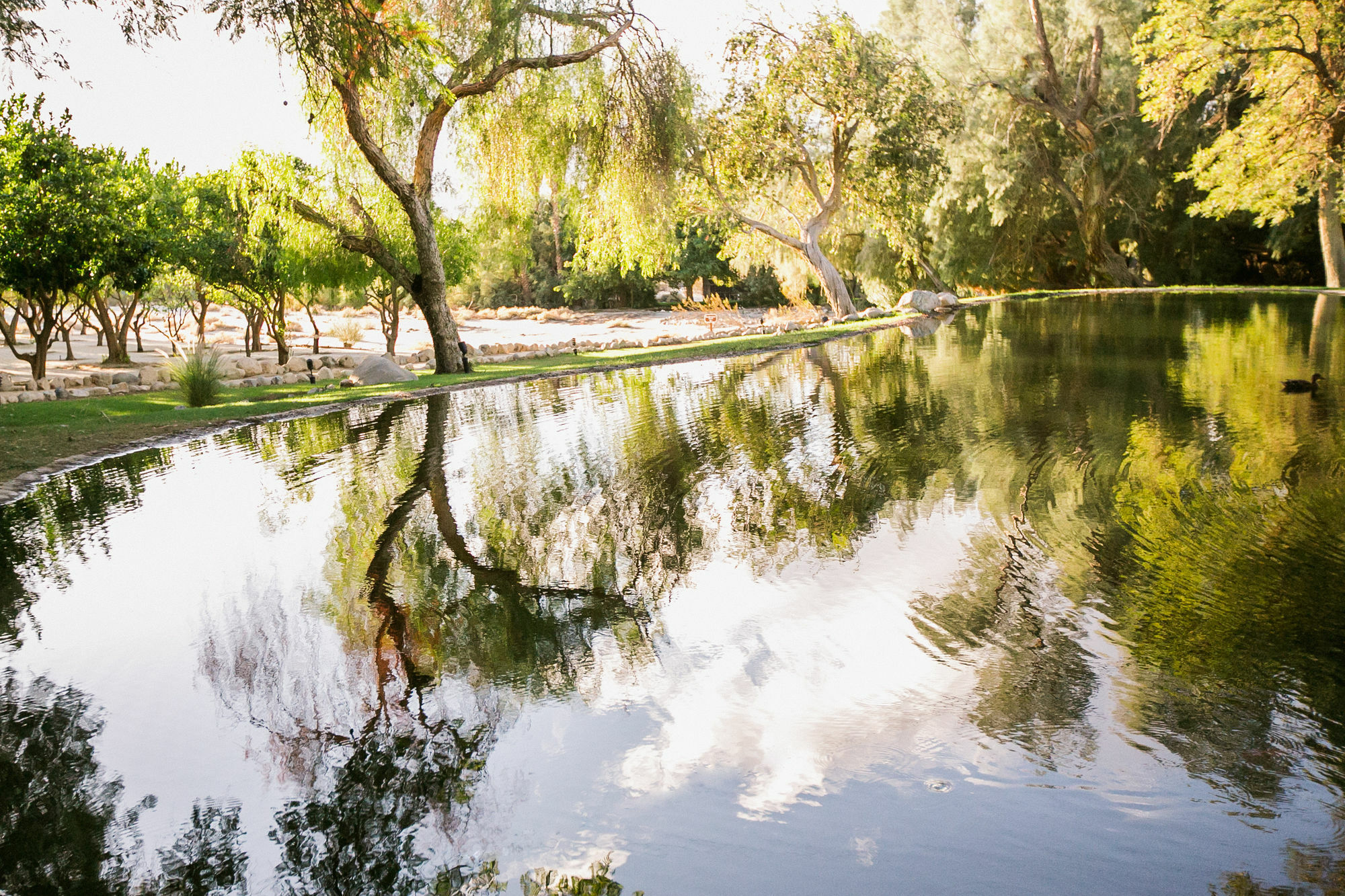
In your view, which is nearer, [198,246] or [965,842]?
[965,842]

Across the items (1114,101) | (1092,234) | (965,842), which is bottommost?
(965,842)

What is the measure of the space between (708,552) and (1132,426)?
4.86 metres

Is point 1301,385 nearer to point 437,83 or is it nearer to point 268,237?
point 437,83

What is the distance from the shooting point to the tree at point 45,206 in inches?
725

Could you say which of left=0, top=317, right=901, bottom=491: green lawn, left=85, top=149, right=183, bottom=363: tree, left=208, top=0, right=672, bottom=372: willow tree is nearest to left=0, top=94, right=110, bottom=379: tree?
left=85, top=149, right=183, bottom=363: tree

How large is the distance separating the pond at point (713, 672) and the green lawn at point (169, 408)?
144 inches

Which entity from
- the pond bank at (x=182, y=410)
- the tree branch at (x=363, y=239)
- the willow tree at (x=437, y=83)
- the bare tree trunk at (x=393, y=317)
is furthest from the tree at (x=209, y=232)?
the willow tree at (x=437, y=83)

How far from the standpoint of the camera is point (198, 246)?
26547 millimetres

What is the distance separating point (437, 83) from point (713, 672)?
16325 mm

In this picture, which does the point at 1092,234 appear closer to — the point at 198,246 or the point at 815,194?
the point at 815,194

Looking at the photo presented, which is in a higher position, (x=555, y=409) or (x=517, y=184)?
(x=517, y=184)

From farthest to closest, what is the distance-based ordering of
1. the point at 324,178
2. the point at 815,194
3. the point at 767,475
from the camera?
the point at 815,194 < the point at 324,178 < the point at 767,475

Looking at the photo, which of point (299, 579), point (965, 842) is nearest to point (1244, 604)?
point (965, 842)

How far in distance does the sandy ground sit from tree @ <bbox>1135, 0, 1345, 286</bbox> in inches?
628
